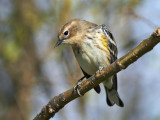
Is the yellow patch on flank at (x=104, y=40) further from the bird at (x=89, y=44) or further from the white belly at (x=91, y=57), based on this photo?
the white belly at (x=91, y=57)

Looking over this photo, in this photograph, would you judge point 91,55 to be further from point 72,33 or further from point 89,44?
point 72,33

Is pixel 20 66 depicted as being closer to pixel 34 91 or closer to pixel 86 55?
pixel 34 91

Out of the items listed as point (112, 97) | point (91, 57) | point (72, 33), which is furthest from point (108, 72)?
point (112, 97)

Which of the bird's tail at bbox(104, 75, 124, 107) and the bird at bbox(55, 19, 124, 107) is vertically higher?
the bird at bbox(55, 19, 124, 107)

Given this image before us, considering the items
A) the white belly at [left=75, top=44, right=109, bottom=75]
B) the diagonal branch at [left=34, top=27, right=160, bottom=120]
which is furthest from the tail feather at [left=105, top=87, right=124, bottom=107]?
the diagonal branch at [left=34, top=27, right=160, bottom=120]

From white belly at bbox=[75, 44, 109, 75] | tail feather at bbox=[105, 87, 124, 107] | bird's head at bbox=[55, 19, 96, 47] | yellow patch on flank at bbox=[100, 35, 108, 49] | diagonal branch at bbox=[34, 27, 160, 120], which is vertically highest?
bird's head at bbox=[55, 19, 96, 47]

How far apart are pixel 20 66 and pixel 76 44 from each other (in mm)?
3602

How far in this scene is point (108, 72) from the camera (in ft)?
13.2

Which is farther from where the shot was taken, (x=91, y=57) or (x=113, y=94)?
(x=113, y=94)

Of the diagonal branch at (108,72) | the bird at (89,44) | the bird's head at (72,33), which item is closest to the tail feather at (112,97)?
the bird at (89,44)

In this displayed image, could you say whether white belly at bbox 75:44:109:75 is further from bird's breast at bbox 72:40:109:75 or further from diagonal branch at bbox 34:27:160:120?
diagonal branch at bbox 34:27:160:120

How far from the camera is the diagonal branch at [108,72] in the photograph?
3641mm

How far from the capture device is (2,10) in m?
9.16

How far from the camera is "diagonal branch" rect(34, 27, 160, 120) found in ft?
11.9
